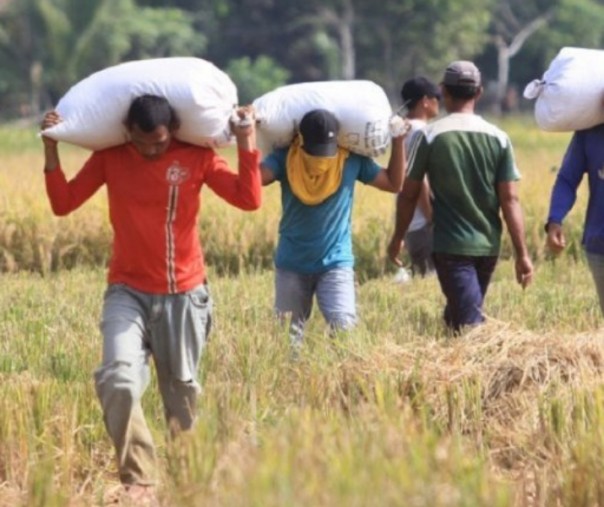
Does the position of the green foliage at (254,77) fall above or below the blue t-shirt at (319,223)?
below

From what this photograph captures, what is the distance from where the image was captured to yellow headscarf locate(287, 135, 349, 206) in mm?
6172

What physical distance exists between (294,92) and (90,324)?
1.87 m

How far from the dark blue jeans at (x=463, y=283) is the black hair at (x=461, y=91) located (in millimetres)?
616

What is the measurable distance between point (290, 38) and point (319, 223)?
48.7m

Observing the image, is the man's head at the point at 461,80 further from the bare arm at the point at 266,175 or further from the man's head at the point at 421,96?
the man's head at the point at 421,96

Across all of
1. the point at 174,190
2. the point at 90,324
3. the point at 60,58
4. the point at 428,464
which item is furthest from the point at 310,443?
the point at 60,58

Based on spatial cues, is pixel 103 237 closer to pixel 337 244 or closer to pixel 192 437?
pixel 337 244

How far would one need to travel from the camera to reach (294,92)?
6250 mm

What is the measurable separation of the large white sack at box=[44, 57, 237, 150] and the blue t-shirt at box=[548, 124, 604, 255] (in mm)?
1590

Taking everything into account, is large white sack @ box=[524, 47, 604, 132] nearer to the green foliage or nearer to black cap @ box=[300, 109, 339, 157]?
black cap @ box=[300, 109, 339, 157]

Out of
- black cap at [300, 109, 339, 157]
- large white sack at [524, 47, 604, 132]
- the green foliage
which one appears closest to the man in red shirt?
black cap at [300, 109, 339, 157]

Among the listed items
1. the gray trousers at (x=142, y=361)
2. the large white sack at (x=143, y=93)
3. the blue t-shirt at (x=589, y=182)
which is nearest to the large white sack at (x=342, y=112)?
the blue t-shirt at (x=589, y=182)

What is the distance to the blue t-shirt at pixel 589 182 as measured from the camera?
6.11 m

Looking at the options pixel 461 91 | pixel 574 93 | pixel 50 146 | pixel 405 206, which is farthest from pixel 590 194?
pixel 50 146
